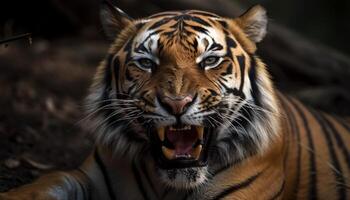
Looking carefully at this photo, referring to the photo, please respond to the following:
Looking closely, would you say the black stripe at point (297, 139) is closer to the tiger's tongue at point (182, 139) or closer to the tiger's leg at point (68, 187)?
the tiger's tongue at point (182, 139)

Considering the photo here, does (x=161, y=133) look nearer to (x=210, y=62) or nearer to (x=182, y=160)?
(x=182, y=160)

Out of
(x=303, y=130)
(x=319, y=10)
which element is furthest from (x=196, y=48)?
(x=319, y=10)

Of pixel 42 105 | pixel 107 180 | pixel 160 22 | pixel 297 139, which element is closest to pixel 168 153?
pixel 107 180

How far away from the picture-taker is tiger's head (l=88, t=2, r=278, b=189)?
304cm

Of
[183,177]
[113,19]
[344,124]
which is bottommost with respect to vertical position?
[344,124]

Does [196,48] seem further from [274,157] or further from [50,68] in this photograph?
[50,68]

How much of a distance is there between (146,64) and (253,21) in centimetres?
62

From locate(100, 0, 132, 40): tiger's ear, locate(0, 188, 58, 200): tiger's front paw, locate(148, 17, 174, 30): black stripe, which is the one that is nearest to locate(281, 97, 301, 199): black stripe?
locate(148, 17, 174, 30): black stripe

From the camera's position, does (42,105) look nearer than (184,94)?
No

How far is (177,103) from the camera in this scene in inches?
114

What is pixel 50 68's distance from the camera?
644 cm

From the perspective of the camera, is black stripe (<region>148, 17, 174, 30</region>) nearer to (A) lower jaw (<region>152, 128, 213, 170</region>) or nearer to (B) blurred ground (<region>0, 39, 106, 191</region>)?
(A) lower jaw (<region>152, 128, 213, 170</region>)

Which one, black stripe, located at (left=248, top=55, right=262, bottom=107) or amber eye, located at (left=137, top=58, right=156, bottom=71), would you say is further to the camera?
black stripe, located at (left=248, top=55, right=262, bottom=107)

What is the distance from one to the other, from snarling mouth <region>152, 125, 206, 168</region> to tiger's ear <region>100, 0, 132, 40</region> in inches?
26.8
